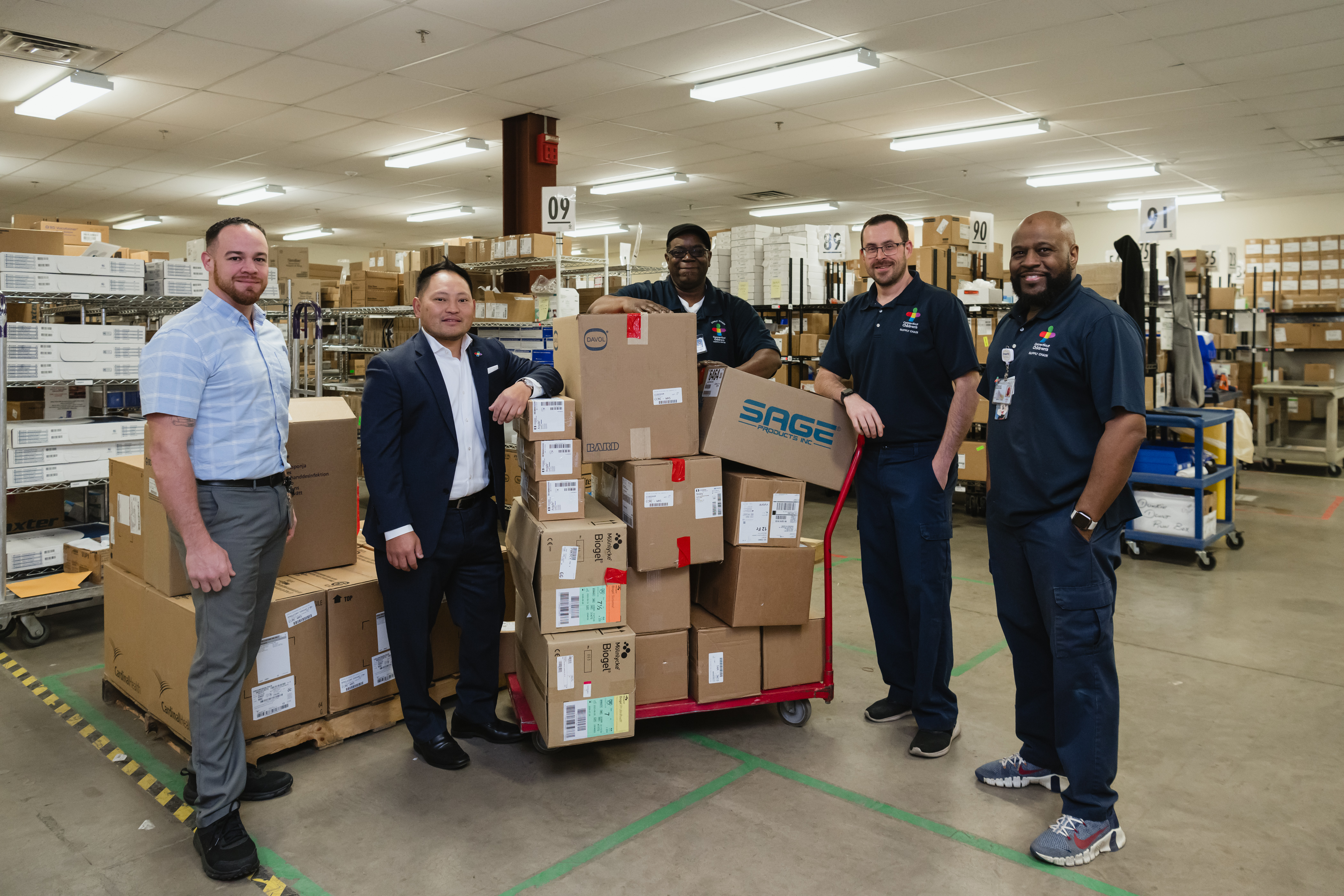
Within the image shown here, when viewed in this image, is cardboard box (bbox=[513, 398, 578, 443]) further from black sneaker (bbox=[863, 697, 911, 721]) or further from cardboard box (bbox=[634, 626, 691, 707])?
black sneaker (bbox=[863, 697, 911, 721])

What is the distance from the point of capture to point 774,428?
296cm

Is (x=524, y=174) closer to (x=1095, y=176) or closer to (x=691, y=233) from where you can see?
(x=691, y=233)

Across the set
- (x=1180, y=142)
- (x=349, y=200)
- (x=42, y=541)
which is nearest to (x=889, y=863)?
(x=42, y=541)

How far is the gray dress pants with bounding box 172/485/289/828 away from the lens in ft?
7.55

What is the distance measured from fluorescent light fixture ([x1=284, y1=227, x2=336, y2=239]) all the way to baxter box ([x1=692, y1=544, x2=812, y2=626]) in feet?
47.3

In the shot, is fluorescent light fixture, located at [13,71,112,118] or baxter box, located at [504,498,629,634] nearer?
baxter box, located at [504,498,629,634]

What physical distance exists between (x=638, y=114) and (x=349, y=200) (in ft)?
21.2

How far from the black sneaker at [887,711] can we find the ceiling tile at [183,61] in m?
5.81

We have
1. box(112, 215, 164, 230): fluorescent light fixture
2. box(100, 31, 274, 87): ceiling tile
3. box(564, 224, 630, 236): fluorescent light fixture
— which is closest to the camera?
box(100, 31, 274, 87): ceiling tile

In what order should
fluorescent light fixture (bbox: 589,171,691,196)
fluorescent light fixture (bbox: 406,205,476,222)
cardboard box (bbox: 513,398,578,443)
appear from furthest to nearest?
fluorescent light fixture (bbox: 406,205,476,222) < fluorescent light fixture (bbox: 589,171,691,196) < cardboard box (bbox: 513,398,578,443)

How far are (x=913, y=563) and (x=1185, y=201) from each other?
11.8 m

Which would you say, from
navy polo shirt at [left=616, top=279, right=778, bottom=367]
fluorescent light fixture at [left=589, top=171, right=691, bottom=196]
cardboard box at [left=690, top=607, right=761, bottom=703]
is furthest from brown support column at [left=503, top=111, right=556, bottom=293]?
cardboard box at [left=690, top=607, right=761, bottom=703]

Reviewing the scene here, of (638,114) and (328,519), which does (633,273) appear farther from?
(328,519)

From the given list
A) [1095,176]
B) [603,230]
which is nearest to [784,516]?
[1095,176]
